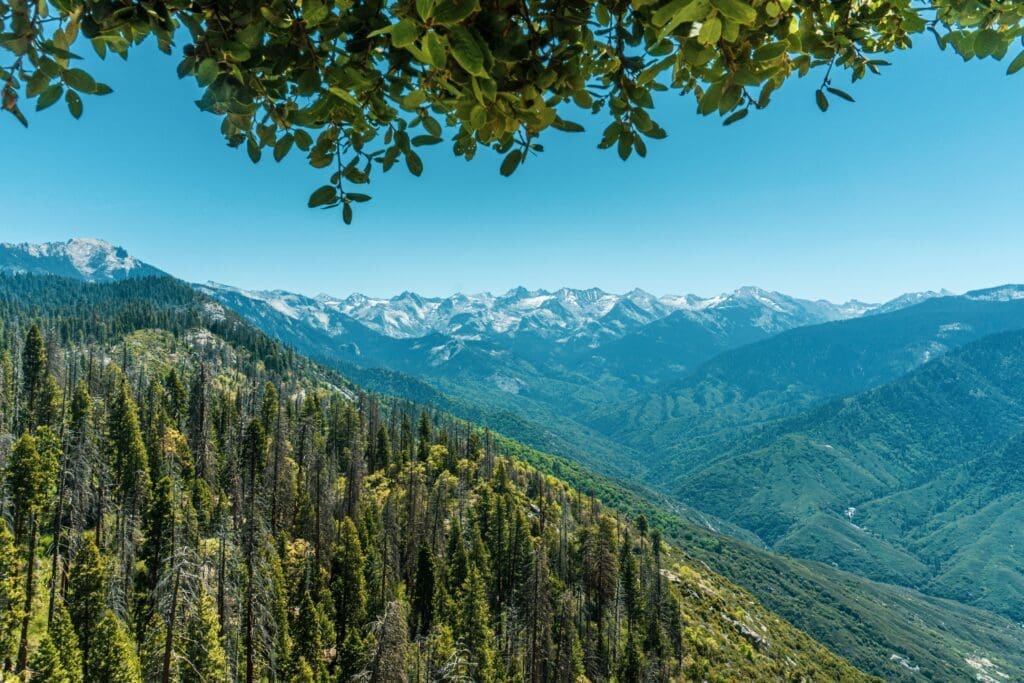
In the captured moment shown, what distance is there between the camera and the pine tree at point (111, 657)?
2627 cm

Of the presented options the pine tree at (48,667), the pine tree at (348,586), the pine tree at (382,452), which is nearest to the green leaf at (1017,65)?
the pine tree at (48,667)

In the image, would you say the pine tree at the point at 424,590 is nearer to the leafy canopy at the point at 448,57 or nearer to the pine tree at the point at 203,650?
the pine tree at the point at 203,650

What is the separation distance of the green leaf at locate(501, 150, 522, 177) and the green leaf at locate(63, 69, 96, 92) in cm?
168

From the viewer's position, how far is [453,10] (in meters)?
1.39

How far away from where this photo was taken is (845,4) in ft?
8.58

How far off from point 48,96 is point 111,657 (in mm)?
34882

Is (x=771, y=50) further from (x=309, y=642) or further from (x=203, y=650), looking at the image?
(x=309, y=642)

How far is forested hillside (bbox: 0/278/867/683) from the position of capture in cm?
2842

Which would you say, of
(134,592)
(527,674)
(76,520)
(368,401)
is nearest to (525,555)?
(527,674)

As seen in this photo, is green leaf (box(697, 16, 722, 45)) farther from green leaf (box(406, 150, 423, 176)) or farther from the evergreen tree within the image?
the evergreen tree

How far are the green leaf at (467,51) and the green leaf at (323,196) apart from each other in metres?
1.02

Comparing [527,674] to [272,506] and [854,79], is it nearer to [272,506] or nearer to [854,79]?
[272,506]

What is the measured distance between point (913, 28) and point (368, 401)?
114294mm

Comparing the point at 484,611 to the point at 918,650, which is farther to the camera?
the point at 918,650
